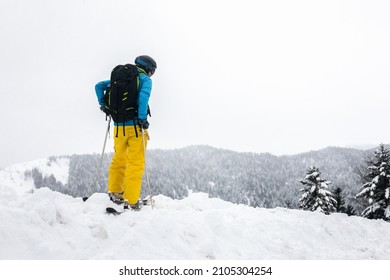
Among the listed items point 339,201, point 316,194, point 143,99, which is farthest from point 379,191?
point 143,99

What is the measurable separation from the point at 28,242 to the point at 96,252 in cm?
84

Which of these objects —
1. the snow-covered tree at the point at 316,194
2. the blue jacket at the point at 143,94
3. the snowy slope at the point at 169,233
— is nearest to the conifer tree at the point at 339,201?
the snow-covered tree at the point at 316,194

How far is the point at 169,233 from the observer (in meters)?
5.00

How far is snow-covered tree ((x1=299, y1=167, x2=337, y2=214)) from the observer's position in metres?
29.2

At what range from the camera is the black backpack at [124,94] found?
5965 millimetres

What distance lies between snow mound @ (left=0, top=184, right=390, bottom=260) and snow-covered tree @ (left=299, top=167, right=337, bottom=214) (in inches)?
910

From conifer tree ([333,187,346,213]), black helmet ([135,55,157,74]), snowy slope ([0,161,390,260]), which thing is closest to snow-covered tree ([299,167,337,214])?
conifer tree ([333,187,346,213])

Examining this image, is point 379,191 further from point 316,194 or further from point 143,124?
point 143,124

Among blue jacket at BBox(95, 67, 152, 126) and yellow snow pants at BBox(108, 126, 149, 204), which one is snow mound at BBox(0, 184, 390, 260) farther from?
blue jacket at BBox(95, 67, 152, 126)

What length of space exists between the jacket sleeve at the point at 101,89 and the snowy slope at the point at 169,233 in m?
2.01

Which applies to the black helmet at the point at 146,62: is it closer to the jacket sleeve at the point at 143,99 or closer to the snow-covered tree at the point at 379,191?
the jacket sleeve at the point at 143,99

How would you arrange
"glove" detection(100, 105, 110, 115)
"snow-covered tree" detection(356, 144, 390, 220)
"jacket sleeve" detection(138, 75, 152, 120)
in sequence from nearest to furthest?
"jacket sleeve" detection(138, 75, 152, 120) → "glove" detection(100, 105, 110, 115) → "snow-covered tree" detection(356, 144, 390, 220)

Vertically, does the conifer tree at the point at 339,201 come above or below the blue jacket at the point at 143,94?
below
